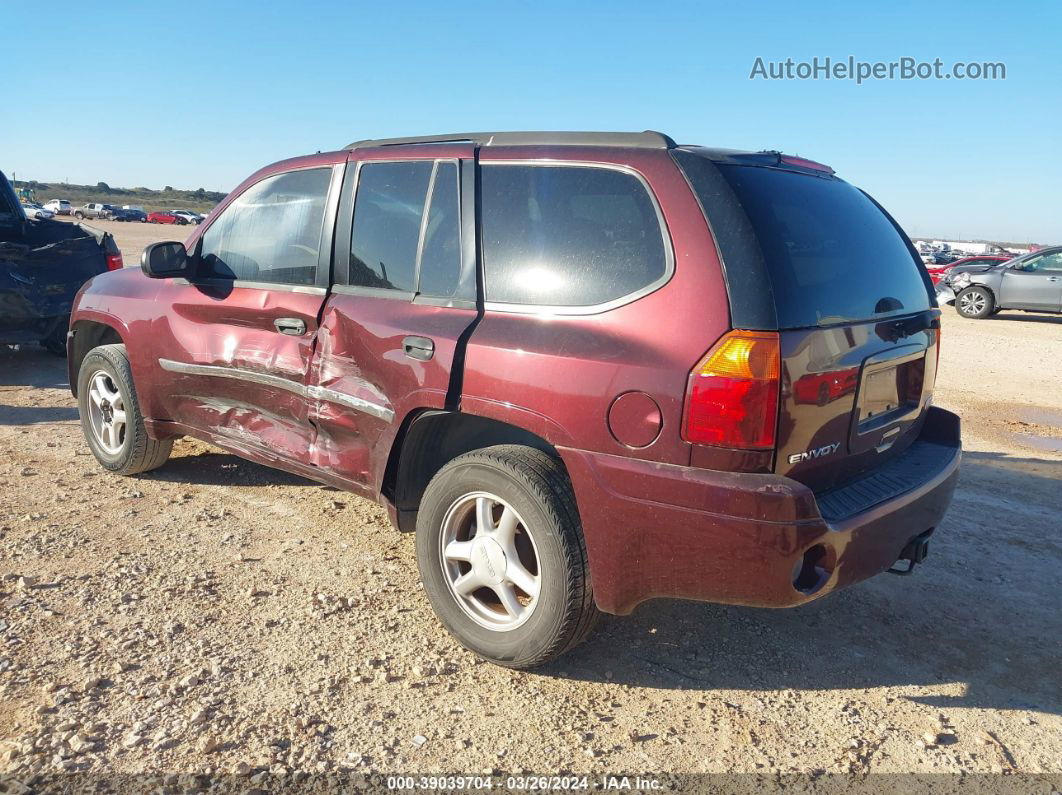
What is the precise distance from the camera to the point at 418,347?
3168mm

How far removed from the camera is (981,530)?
457 cm

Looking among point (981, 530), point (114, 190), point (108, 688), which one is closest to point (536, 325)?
point (108, 688)

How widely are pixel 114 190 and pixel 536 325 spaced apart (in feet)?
522

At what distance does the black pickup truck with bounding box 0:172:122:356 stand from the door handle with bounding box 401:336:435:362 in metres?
6.03

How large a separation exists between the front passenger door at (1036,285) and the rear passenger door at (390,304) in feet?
54.9

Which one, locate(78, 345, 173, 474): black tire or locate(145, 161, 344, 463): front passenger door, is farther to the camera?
locate(78, 345, 173, 474): black tire

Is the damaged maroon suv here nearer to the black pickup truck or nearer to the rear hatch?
the rear hatch

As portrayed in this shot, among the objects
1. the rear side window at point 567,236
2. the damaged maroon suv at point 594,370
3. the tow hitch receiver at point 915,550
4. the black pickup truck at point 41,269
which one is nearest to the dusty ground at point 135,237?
the black pickup truck at point 41,269

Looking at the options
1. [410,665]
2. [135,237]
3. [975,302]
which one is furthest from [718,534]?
[135,237]

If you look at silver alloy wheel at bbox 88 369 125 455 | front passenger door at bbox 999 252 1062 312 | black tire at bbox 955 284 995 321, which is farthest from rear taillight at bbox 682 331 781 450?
black tire at bbox 955 284 995 321

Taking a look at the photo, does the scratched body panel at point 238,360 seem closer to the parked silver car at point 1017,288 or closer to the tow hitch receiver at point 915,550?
the tow hitch receiver at point 915,550

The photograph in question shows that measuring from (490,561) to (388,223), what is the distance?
Answer: 1.53m

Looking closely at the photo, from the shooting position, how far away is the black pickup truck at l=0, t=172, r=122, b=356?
7559mm

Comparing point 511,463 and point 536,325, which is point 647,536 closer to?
point 511,463
